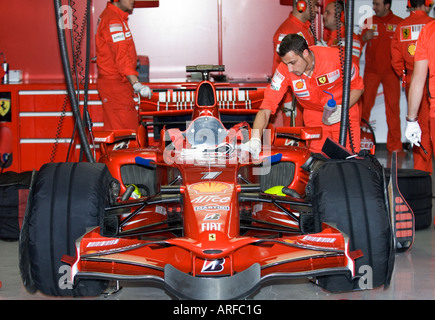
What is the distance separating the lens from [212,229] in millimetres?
3441

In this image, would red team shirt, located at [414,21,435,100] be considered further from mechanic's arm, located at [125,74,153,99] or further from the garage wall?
the garage wall

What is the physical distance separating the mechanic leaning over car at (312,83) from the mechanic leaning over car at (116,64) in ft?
7.17

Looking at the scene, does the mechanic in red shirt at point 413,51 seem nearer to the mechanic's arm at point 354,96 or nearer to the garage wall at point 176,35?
the mechanic's arm at point 354,96

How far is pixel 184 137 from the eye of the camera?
195 inches

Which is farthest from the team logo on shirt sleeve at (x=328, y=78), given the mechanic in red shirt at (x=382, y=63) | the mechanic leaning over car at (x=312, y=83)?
the mechanic in red shirt at (x=382, y=63)

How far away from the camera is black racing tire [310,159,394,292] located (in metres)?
3.64

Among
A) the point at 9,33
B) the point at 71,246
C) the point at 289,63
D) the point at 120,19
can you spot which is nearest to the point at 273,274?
the point at 71,246

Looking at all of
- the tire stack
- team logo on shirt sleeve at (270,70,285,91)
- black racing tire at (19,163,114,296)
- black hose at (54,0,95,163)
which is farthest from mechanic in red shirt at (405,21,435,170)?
black racing tire at (19,163,114,296)

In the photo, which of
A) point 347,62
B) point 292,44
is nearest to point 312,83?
point 292,44

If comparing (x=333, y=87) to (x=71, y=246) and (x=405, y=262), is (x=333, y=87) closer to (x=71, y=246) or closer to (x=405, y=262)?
(x=405, y=262)

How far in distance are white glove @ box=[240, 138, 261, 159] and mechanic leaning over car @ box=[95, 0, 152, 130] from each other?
2916mm

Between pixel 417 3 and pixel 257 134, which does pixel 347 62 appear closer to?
pixel 257 134

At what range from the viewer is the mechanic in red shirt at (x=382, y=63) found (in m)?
10.6

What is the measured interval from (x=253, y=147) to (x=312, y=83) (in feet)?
4.87
